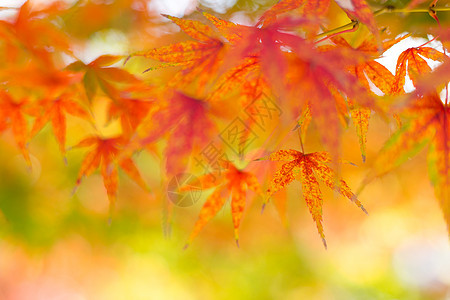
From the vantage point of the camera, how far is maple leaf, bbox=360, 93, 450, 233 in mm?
308

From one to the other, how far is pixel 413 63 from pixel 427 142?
0.10 meters

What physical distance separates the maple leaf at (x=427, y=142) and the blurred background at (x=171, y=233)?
65cm

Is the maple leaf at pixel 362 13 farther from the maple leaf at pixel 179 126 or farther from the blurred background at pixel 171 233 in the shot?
the blurred background at pixel 171 233

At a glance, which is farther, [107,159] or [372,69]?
[107,159]

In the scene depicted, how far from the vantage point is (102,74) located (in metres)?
0.50

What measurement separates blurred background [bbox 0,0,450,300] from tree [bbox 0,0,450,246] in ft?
1.45

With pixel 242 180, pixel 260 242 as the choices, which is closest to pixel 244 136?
pixel 242 180

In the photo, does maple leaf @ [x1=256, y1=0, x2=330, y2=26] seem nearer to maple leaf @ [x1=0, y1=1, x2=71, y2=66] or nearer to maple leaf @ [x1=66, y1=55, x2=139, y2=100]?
maple leaf @ [x1=66, y1=55, x2=139, y2=100]

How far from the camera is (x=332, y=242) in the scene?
2.29 meters

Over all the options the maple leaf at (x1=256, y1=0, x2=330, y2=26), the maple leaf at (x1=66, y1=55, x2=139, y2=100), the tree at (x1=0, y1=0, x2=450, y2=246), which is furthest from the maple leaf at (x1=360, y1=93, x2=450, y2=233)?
the maple leaf at (x1=66, y1=55, x2=139, y2=100)

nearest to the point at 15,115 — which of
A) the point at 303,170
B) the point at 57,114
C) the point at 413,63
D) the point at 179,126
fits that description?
the point at 57,114

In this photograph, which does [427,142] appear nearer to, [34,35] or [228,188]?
[228,188]

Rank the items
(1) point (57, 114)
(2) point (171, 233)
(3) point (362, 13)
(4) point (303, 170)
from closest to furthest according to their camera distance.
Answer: (3) point (362, 13), (4) point (303, 170), (1) point (57, 114), (2) point (171, 233)

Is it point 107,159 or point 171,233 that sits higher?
point 107,159
